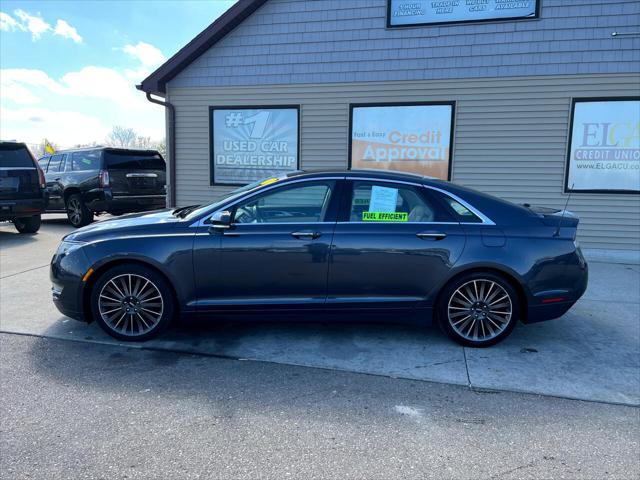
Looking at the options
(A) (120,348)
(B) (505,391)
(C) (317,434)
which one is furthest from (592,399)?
(A) (120,348)

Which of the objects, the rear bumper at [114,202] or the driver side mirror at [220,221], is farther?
the rear bumper at [114,202]

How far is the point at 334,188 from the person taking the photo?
165 inches

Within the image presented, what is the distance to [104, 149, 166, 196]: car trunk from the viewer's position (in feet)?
35.1

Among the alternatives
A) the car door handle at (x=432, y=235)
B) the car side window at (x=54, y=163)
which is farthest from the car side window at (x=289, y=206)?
the car side window at (x=54, y=163)

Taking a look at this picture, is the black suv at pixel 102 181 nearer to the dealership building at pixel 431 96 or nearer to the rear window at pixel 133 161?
the rear window at pixel 133 161

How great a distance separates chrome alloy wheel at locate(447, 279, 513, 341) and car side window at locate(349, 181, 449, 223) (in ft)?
2.25

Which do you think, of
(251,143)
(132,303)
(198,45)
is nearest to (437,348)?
(132,303)

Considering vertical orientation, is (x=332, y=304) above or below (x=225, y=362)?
above

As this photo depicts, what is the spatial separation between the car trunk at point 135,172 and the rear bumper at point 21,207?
62.4 inches

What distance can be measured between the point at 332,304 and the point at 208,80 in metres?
6.98

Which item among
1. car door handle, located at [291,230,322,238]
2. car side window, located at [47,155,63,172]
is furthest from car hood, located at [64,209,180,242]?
car side window, located at [47,155,63,172]

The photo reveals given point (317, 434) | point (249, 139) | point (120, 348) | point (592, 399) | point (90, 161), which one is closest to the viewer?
point (317, 434)

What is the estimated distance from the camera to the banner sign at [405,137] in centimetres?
854

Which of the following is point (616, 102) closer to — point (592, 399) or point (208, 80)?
point (592, 399)
